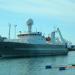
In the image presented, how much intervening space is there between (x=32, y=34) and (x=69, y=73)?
242 ft

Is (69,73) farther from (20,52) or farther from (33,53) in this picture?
(33,53)

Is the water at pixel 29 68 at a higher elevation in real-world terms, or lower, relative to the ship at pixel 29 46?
lower

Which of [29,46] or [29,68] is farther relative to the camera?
[29,46]

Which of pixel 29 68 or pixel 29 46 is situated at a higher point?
pixel 29 46

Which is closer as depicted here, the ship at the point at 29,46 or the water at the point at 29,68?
the water at the point at 29,68

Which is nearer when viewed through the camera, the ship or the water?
the water

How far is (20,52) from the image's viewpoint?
115 meters

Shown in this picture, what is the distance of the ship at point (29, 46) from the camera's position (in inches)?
4304

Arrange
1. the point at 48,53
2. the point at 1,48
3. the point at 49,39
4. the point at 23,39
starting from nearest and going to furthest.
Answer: the point at 1,48, the point at 23,39, the point at 48,53, the point at 49,39

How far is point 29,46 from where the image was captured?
122 meters

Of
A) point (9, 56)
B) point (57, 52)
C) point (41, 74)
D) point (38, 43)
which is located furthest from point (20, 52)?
point (41, 74)

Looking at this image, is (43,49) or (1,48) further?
(43,49)

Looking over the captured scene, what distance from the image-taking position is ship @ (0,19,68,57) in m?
109

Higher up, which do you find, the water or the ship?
the ship
